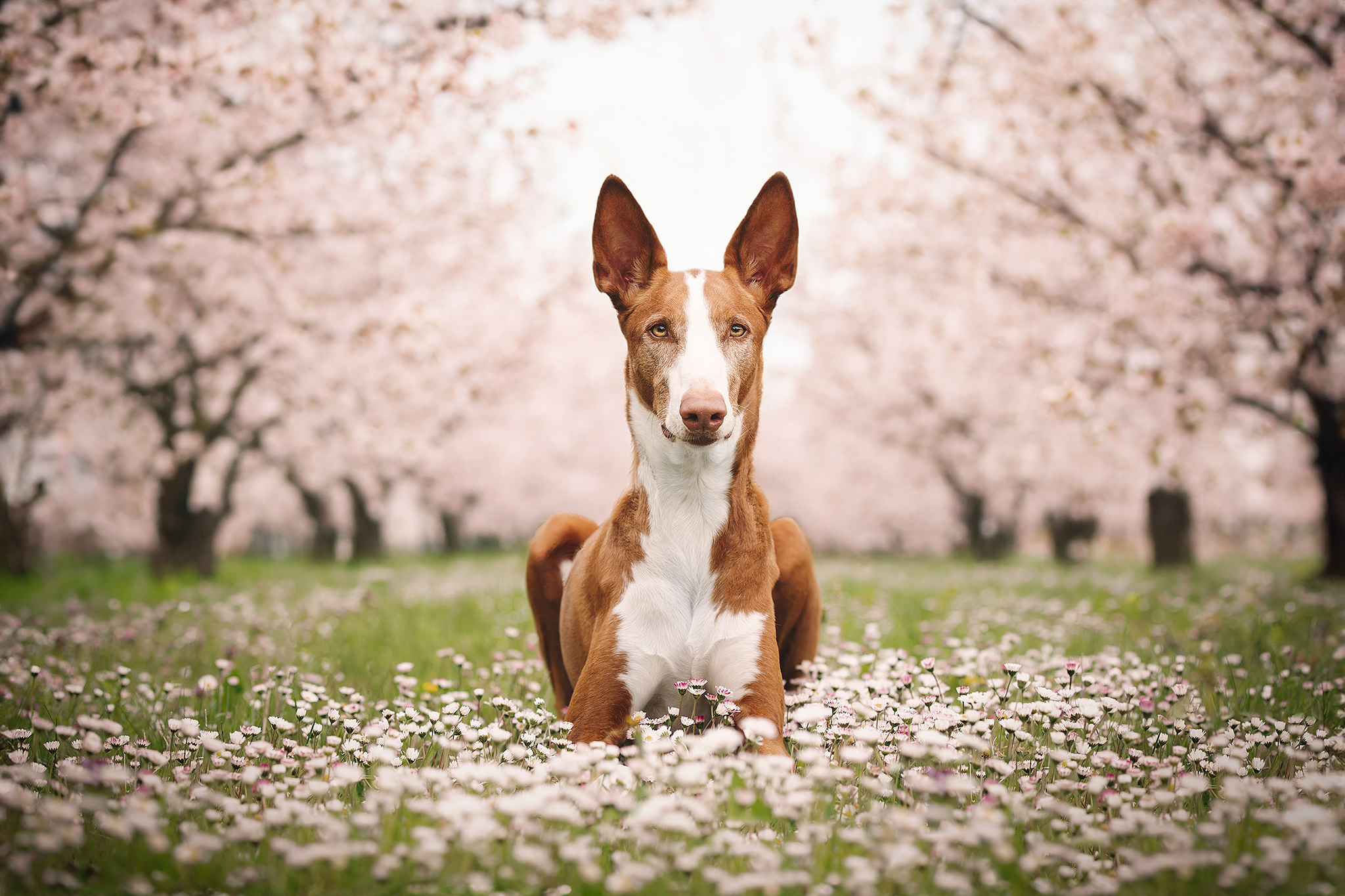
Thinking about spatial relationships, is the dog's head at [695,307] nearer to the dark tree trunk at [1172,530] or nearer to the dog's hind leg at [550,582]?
the dog's hind leg at [550,582]

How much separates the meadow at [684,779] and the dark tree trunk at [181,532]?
9.96 metres

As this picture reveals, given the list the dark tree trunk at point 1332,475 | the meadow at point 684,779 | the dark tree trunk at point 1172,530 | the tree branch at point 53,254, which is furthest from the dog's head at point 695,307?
the dark tree trunk at point 1172,530

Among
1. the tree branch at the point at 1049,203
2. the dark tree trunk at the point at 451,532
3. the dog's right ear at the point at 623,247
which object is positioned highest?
the tree branch at the point at 1049,203

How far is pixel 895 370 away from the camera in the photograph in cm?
2480

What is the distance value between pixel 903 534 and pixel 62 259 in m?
38.1

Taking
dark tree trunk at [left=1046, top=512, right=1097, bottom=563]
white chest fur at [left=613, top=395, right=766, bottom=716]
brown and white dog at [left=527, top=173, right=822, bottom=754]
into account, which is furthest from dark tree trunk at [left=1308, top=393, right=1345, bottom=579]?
dark tree trunk at [left=1046, top=512, right=1097, bottom=563]

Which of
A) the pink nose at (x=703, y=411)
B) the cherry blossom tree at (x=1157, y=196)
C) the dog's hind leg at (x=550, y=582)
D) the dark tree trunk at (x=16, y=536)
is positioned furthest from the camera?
the dark tree trunk at (x=16, y=536)

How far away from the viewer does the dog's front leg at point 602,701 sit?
10.7 ft

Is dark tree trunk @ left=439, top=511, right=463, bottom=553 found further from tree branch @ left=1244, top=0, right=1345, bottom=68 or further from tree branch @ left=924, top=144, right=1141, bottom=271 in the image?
tree branch @ left=1244, top=0, right=1345, bottom=68

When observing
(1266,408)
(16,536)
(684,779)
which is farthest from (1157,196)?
(16,536)

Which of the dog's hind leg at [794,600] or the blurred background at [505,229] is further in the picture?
the blurred background at [505,229]

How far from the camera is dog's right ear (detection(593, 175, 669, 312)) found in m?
3.65

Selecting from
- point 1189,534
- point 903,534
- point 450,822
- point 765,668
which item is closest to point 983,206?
point 1189,534

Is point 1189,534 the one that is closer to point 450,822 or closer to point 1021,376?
point 1021,376
